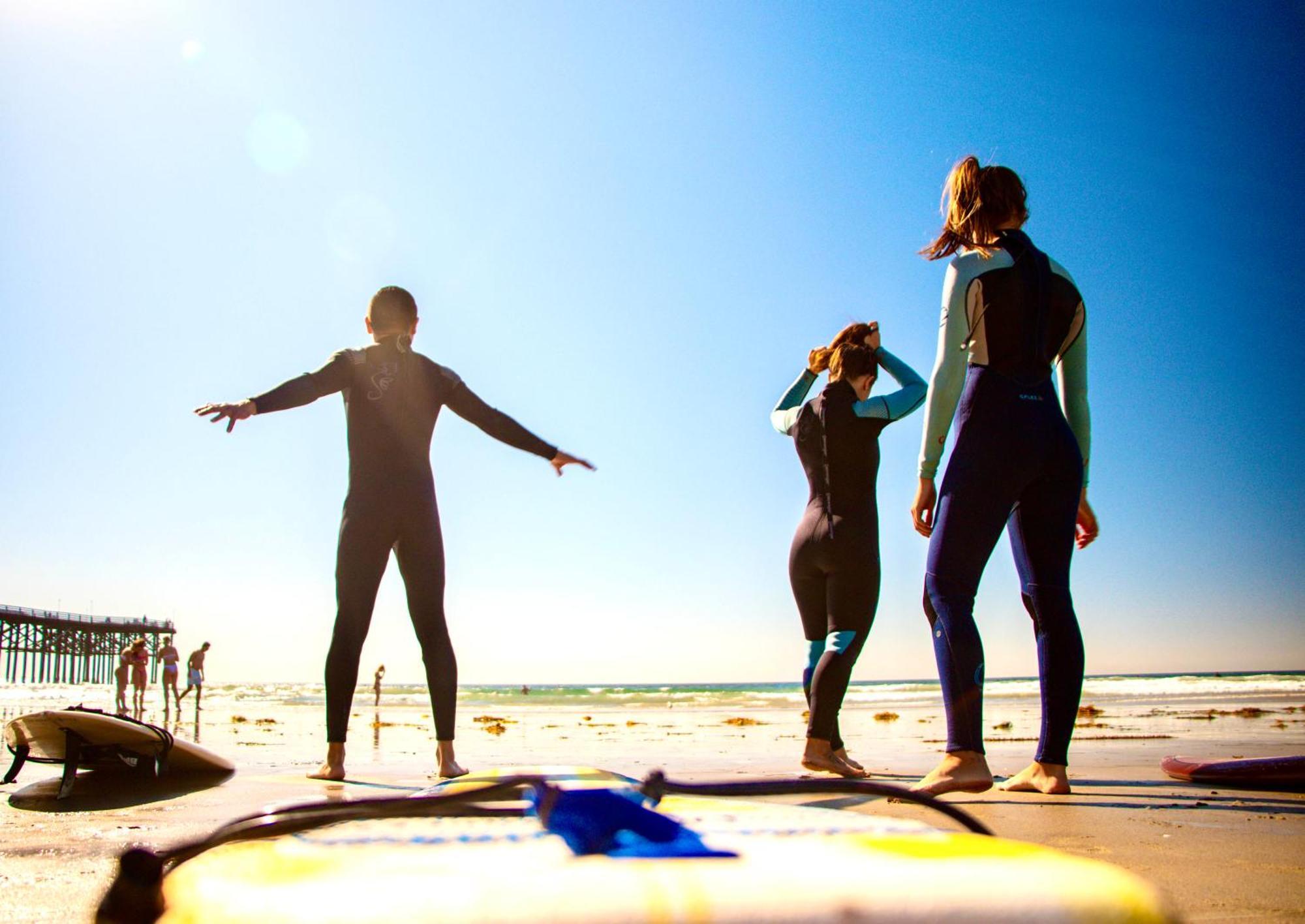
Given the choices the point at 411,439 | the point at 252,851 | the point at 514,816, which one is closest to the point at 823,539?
the point at 411,439

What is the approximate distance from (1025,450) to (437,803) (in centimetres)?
273

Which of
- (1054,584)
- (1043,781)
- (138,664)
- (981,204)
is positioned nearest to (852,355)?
(981,204)

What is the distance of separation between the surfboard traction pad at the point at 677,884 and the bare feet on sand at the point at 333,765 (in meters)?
3.38

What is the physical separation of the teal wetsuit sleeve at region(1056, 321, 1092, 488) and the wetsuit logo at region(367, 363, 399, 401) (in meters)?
2.98

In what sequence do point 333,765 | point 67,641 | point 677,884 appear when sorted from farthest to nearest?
point 67,641 → point 333,765 → point 677,884

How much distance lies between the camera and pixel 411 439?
172 inches

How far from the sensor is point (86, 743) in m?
3.52

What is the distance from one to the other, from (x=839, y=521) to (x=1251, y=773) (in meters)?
1.95

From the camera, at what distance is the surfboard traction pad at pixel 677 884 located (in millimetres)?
629

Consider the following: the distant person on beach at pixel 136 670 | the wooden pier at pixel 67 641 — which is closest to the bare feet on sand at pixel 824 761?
the distant person on beach at pixel 136 670

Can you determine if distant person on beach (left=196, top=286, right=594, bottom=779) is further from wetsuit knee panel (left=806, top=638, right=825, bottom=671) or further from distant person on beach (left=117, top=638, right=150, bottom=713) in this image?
distant person on beach (left=117, top=638, right=150, bottom=713)

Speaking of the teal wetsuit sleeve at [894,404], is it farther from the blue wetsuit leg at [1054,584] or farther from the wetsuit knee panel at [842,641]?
the blue wetsuit leg at [1054,584]

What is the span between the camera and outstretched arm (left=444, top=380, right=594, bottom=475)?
4.61m

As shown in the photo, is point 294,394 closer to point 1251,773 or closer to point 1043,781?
point 1043,781
